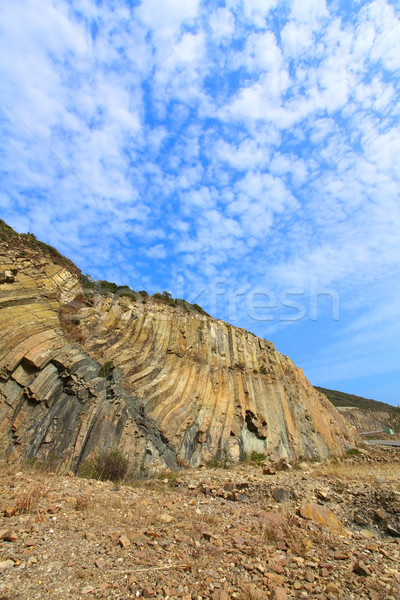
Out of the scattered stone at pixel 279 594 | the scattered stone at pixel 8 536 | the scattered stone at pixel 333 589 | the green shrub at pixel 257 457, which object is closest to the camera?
the scattered stone at pixel 279 594

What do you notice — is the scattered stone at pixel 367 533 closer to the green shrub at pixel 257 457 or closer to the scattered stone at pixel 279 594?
the scattered stone at pixel 279 594

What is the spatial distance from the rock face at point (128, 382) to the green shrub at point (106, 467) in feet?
1.56

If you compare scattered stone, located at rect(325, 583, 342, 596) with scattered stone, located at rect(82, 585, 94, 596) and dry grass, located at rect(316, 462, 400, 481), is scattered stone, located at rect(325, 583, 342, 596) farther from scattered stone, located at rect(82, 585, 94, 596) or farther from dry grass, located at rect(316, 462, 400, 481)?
dry grass, located at rect(316, 462, 400, 481)

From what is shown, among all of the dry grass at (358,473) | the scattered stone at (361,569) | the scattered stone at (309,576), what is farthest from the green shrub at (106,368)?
the scattered stone at (361,569)

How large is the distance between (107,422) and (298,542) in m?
8.41

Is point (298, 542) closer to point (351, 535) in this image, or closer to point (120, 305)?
point (351, 535)

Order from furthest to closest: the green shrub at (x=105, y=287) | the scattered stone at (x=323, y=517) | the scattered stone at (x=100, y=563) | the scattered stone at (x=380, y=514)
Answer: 1. the green shrub at (x=105, y=287)
2. the scattered stone at (x=380, y=514)
3. the scattered stone at (x=323, y=517)
4. the scattered stone at (x=100, y=563)

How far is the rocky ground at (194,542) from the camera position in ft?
14.8

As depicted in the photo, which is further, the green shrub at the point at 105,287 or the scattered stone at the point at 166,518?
the green shrub at the point at 105,287

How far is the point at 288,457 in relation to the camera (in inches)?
699

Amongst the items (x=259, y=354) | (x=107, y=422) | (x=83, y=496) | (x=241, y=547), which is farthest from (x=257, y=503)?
(x=259, y=354)

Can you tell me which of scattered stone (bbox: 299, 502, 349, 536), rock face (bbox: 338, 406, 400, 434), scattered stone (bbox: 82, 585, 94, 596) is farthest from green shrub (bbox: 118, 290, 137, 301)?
rock face (bbox: 338, 406, 400, 434)

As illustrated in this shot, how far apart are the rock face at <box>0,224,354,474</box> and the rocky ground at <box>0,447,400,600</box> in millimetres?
2616

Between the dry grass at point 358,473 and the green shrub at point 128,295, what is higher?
the green shrub at point 128,295
